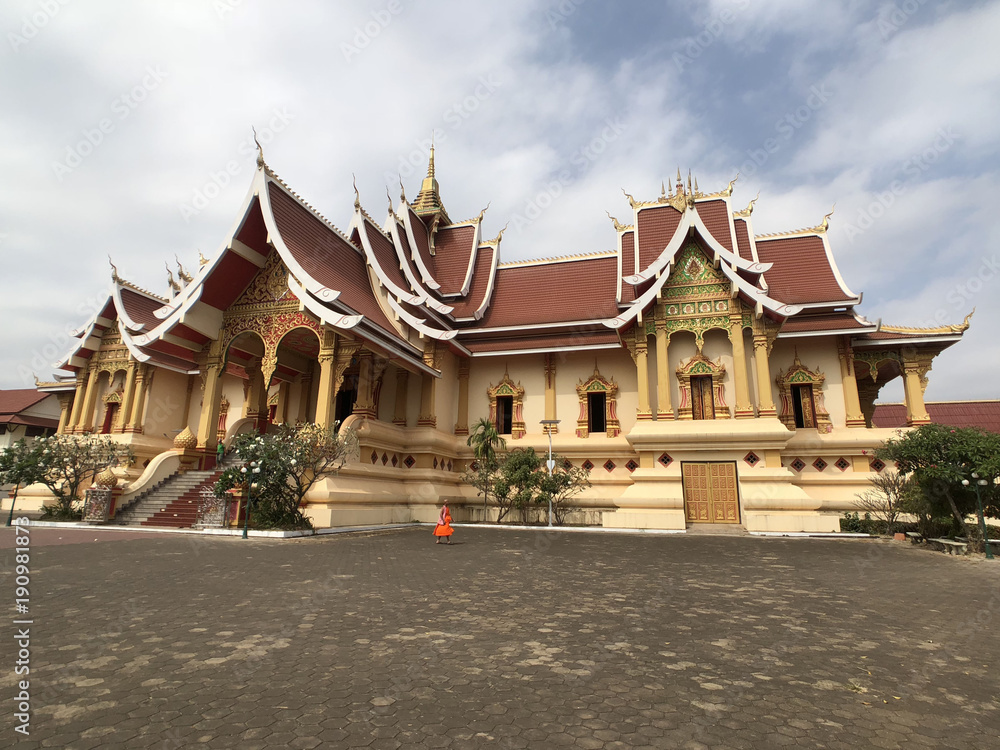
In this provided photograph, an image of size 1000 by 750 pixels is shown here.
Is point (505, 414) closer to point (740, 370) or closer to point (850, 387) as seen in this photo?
point (740, 370)

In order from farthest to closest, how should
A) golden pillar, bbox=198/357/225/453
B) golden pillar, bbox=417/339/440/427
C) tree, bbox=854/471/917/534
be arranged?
golden pillar, bbox=417/339/440/427 < golden pillar, bbox=198/357/225/453 < tree, bbox=854/471/917/534

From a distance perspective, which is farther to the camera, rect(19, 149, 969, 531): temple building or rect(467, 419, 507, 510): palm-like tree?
rect(467, 419, 507, 510): palm-like tree

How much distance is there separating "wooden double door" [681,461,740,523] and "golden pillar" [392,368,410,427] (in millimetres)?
7854

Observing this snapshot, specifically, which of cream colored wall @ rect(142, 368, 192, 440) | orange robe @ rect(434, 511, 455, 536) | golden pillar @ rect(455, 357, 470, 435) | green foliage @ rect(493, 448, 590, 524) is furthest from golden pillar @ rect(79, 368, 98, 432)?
orange robe @ rect(434, 511, 455, 536)

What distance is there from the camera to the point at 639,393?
14953mm

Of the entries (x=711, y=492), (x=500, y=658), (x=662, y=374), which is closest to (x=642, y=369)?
(x=662, y=374)

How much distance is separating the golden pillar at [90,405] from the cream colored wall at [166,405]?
7.01ft

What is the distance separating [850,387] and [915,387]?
75.8 inches

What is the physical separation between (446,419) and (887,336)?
12651mm

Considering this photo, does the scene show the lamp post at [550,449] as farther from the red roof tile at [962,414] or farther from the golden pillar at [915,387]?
the red roof tile at [962,414]

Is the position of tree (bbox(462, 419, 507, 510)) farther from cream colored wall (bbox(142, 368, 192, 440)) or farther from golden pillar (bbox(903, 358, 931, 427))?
cream colored wall (bbox(142, 368, 192, 440))

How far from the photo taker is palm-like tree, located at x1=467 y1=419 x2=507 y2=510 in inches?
591

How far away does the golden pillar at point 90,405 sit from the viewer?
19.6 meters

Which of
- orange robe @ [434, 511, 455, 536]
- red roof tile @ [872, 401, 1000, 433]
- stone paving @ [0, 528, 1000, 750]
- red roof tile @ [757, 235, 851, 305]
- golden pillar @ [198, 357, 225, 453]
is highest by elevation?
red roof tile @ [757, 235, 851, 305]
